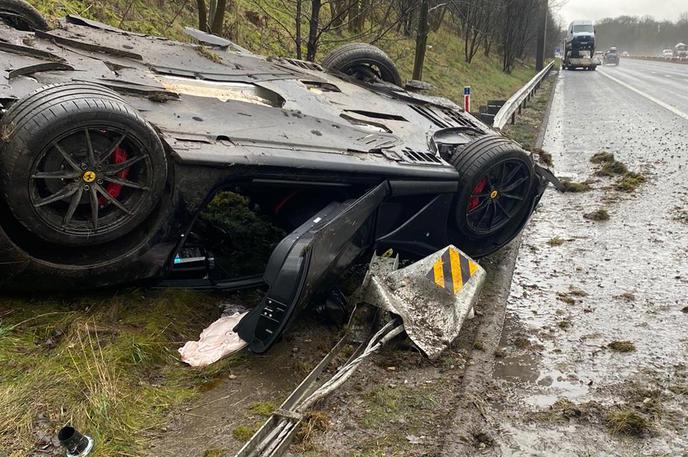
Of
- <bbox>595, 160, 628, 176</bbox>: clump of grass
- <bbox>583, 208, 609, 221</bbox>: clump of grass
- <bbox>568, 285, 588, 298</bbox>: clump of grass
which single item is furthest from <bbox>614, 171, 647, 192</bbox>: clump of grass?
<bbox>568, 285, 588, 298</bbox>: clump of grass

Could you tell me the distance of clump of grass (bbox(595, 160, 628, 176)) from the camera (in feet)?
24.9

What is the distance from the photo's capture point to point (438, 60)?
22562mm

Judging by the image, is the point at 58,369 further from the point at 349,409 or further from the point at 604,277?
the point at 604,277

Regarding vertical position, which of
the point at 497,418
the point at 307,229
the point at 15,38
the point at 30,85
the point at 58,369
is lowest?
the point at 497,418

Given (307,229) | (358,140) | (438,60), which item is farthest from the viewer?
(438,60)

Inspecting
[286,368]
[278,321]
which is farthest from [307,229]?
[286,368]

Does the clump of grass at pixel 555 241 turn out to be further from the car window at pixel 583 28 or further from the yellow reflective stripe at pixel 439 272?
the car window at pixel 583 28

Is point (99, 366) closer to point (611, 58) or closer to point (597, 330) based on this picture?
point (597, 330)

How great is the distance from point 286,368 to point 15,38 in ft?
9.56

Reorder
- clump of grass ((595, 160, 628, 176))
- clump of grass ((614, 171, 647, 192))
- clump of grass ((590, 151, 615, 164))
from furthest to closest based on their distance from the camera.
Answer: clump of grass ((590, 151, 615, 164)) → clump of grass ((595, 160, 628, 176)) → clump of grass ((614, 171, 647, 192))

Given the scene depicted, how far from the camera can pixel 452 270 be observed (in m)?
3.61

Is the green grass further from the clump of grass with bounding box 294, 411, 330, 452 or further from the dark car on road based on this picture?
the dark car on road

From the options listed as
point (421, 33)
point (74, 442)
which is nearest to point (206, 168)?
point (74, 442)

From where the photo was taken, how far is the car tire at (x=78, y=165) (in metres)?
2.86
